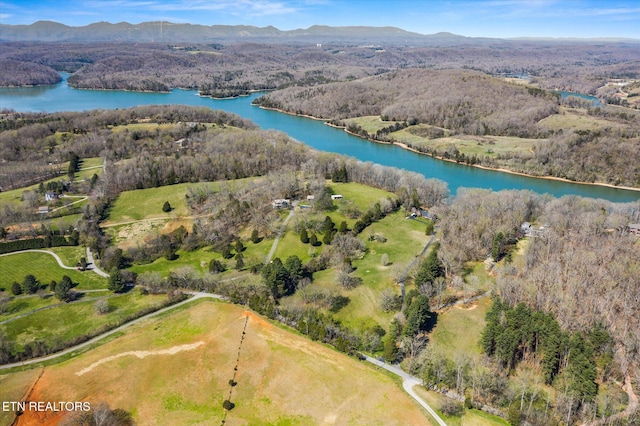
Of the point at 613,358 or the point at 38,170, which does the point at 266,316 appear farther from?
the point at 38,170

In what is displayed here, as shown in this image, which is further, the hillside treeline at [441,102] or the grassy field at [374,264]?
the hillside treeline at [441,102]

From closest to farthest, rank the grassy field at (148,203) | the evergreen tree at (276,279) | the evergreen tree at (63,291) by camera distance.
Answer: the evergreen tree at (276,279)
the evergreen tree at (63,291)
the grassy field at (148,203)

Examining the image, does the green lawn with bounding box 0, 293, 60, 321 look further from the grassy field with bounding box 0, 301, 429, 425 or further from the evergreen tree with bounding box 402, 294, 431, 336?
the evergreen tree with bounding box 402, 294, 431, 336

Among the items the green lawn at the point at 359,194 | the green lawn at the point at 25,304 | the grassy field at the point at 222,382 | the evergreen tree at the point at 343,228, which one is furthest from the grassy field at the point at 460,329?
the green lawn at the point at 25,304

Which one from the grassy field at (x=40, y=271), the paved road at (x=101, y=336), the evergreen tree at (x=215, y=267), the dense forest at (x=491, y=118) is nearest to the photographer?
the paved road at (x=101, y=336)

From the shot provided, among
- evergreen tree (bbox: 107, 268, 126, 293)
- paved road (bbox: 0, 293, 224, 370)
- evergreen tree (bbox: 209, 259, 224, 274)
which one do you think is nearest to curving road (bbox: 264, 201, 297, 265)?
evergreen tree (bbox: 209, 259, 224, 274)

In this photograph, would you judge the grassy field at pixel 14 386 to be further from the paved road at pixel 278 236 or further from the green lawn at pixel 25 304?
the paved road at pixel 278 236

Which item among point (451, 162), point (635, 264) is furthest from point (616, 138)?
point (635, 264)
